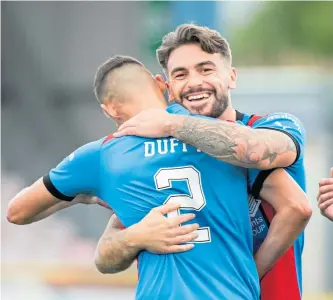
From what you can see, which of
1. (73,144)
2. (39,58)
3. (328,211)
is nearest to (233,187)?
(328,211)

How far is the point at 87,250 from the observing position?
571 inches

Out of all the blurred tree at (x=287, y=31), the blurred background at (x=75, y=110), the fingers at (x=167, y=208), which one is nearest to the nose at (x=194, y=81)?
the fingers at (x=167, y=208)

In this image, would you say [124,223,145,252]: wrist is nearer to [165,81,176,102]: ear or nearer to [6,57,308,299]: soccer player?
[6,57,308,299]: soccer player

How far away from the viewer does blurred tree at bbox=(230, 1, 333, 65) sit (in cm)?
3616

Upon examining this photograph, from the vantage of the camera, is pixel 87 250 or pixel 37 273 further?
pixel 87 250

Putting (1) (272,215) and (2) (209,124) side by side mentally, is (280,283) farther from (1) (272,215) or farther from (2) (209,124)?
(2) (209,124)

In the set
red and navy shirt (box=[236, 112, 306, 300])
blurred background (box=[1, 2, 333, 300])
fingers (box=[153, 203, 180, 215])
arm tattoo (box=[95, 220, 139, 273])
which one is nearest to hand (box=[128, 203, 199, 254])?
fingers (box=[153, 203, 180, 215])

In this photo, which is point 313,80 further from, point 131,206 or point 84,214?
point 131,206

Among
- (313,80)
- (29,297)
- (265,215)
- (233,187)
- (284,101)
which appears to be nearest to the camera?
(233,187)

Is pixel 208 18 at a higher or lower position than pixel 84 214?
higher

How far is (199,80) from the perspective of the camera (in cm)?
442

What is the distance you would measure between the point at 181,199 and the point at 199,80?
0.65 meters

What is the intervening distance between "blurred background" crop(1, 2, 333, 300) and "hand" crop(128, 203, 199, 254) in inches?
336

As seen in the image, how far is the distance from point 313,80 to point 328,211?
13.8 meters
